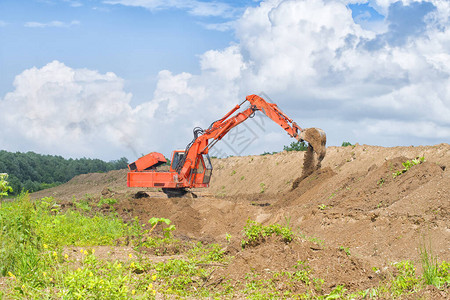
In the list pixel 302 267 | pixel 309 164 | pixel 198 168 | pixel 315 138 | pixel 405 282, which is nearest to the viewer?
pixel 405 282

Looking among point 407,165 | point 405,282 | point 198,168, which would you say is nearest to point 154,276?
point 405,282

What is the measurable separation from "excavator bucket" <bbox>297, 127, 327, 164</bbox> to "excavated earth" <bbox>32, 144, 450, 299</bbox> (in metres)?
0.95

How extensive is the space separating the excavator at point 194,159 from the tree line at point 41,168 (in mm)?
14320

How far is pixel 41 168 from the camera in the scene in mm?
45000

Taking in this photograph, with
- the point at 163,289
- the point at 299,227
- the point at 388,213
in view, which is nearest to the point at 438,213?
the point at 388,213

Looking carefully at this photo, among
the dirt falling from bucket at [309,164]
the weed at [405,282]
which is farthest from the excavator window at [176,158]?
the weed at [405,282]

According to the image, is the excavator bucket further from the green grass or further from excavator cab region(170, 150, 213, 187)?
the green grass

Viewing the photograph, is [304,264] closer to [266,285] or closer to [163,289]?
[266,285]

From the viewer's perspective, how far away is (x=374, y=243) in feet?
33.6

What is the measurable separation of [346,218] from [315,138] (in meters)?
8.20

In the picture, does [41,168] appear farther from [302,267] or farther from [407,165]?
[302,267]

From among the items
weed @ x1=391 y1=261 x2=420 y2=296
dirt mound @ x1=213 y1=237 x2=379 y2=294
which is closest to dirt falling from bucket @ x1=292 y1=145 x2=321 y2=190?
dirt mound @ x1=213 y1=237 x2=379 y2=294

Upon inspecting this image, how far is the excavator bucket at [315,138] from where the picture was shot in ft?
65.3

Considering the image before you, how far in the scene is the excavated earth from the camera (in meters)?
7.87
